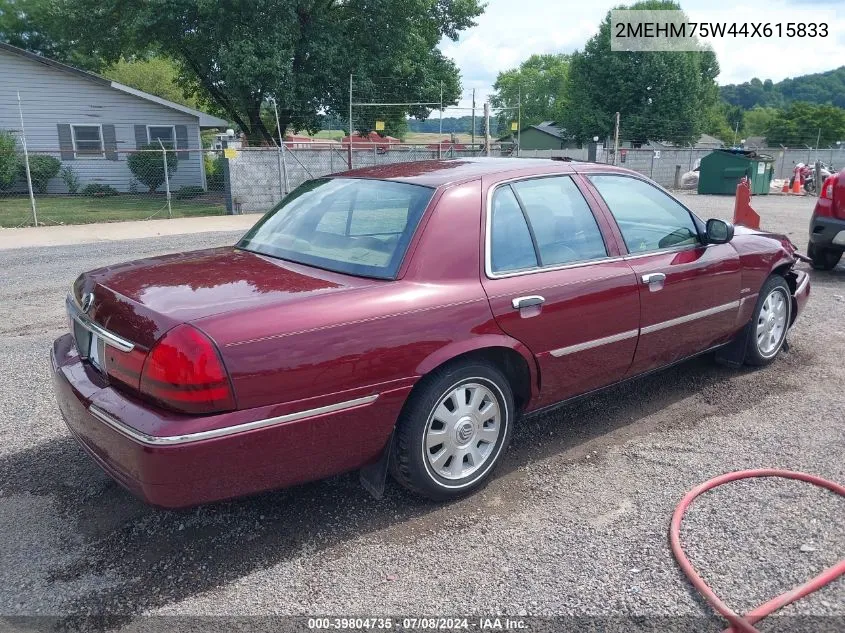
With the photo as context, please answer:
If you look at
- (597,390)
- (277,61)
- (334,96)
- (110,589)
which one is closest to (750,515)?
(597,390)

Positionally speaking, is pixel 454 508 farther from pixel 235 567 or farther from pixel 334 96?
pixel 334 96

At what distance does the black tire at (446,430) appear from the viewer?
3.10 metres

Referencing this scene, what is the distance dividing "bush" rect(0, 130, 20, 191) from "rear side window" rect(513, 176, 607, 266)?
72.1ft

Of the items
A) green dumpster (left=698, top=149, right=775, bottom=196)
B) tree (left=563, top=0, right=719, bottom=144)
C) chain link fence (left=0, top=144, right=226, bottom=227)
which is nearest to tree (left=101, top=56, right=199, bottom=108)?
chain link fence (left=0, top=144, right=226, bottom=227)

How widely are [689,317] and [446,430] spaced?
1.92m

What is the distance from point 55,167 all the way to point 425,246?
2375 centimetres

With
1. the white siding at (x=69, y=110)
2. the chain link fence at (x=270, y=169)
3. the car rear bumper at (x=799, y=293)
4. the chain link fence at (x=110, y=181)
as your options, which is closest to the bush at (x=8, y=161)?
the chain link fence at (x=110, y=181)

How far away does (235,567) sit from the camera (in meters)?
2.89

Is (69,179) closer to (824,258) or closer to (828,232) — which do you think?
(824,258)

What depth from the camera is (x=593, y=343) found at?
376cm

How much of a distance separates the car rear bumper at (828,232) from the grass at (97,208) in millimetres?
14115

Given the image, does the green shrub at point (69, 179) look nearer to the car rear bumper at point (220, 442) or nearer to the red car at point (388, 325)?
the red car at point (388, 325)

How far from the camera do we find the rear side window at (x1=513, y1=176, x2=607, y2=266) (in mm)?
3684

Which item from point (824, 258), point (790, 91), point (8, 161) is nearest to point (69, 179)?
point (8, 161)
